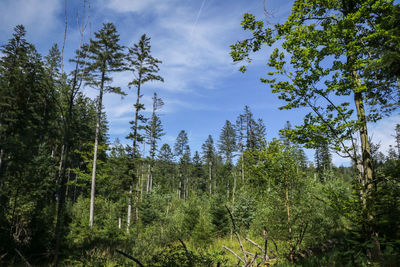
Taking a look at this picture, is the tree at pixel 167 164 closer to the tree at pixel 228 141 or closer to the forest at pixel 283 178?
the tree at pixel 228 141

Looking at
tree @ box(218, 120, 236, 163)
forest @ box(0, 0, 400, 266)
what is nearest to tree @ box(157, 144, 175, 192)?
tree @ box(218, 120, 236, 163)

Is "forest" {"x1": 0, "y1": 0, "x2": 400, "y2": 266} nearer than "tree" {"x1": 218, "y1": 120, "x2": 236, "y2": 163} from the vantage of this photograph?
Yes

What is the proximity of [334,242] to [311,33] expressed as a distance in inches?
340

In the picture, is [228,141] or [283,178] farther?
[228,141]

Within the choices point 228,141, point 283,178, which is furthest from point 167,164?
point 283,178

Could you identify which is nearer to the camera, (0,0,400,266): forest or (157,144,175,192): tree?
(0,0,400,266): forest

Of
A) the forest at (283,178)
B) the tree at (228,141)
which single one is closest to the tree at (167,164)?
the tree at (228,141)

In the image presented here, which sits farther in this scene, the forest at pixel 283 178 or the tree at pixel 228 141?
the tree at pixel 228 141

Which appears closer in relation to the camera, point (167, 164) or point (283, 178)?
point (283, 178)

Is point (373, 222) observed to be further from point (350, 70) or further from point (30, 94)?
point (30, 94)

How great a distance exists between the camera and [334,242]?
28.4 feet

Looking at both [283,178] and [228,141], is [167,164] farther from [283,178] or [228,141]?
[283,178]

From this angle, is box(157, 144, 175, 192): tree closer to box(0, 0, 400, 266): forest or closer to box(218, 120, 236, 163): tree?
box(218, 120, 236, 163): tree

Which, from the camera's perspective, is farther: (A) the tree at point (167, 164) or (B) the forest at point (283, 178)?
(A) the tree at point (167, 164)
